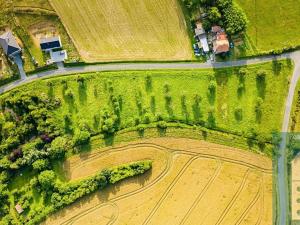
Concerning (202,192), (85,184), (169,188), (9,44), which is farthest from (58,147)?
(202,192)

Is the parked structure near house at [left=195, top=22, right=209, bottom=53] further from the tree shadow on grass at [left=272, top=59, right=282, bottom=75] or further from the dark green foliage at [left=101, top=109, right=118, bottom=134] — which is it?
the dark green foliage at [left=101, top=109, right=118, bottom=134]

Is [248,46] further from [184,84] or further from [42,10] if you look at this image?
[42,10]

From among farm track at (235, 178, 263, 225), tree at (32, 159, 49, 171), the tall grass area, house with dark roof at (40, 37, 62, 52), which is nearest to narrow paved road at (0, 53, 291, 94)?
the tall grass area

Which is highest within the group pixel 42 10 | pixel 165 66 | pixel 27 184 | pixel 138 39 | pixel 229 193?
pixel 42 10

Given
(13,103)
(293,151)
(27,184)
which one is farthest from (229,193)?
(13,103)

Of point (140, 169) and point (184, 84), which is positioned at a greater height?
point (184, 84)

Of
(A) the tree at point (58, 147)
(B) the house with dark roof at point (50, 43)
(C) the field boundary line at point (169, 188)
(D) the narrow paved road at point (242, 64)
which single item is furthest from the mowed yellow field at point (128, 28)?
(C) the field boundary line at point (169, 188)

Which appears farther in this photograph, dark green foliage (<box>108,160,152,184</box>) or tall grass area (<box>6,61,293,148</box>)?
dark green foliage (<box>108,160,152,184</box>)
